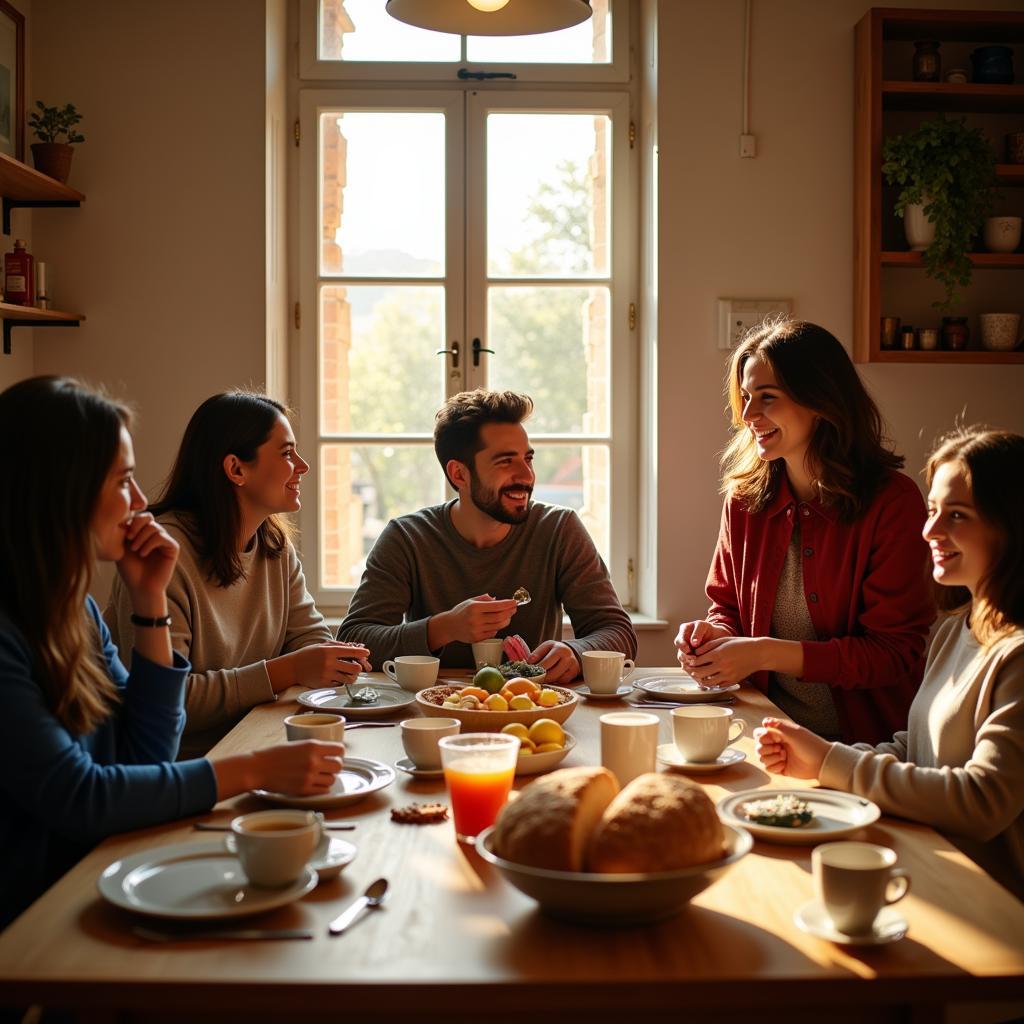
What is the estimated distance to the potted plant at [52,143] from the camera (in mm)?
3164

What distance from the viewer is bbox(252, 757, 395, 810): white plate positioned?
53.9 inches

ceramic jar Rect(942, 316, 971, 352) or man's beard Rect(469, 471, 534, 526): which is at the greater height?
ceramic jar Rect(942, 316, 971, 352)

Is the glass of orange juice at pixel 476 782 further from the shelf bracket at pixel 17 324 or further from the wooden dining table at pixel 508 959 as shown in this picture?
the shelf bracket at pixel 17 324

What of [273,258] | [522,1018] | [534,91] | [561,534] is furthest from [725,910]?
[534,91]

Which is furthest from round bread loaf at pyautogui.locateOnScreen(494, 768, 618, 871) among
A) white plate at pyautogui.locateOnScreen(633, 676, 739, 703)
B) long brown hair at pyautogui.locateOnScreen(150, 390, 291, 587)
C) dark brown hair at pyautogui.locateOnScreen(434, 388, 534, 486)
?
dark brown hair at pyautogui.locateOnScreen(434, 388, 534, 486)

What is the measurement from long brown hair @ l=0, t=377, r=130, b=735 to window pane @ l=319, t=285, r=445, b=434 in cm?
224

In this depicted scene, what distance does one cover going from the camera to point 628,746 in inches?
55.0

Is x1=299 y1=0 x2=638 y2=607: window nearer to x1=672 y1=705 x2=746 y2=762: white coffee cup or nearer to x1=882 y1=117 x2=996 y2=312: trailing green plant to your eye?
x1=882 y1=117 x2=996 y2=312: trailing green plant

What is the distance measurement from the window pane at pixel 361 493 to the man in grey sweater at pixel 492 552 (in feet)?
3.13

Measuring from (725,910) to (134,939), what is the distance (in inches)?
20.8

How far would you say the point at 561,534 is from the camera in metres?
2.59

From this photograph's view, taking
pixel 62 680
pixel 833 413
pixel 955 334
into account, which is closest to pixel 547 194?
pixel 955 334

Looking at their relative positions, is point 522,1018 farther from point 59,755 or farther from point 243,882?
point 59,755

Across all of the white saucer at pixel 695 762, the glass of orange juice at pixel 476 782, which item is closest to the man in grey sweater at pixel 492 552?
the white saucer at pixel 695 762
